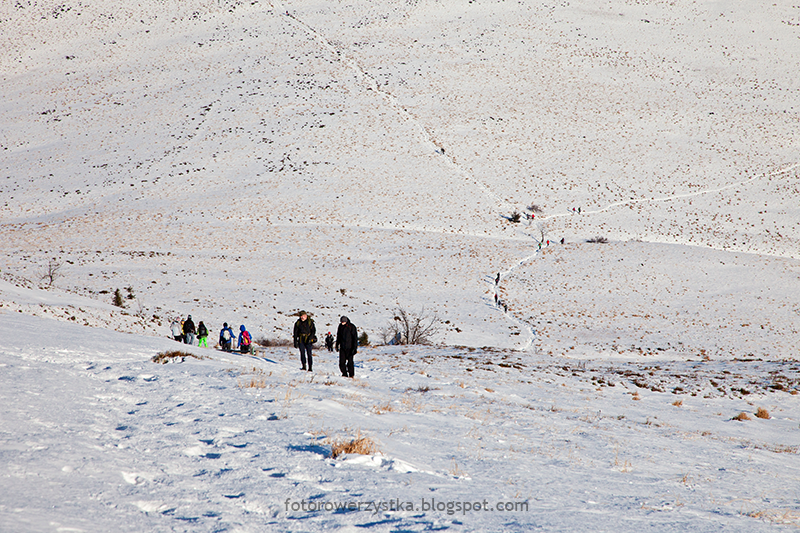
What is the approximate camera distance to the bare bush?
75.9 ft

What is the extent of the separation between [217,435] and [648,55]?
103 m

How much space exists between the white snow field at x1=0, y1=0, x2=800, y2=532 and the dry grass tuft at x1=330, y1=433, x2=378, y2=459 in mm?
100

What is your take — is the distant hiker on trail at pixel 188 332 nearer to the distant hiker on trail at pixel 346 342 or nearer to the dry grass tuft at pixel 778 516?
the distant hiker on trail at pixel 346 342

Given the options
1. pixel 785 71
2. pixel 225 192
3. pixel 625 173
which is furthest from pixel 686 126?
pixel 225 192

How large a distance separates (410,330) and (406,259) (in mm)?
16449

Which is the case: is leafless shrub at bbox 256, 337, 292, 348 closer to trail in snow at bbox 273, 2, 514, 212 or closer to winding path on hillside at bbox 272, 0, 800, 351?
winding path on hillside at bbox 272, 0, 800, 351

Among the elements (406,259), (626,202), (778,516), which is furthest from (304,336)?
(626,202)

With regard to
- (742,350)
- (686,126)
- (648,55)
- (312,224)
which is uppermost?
(648,55)

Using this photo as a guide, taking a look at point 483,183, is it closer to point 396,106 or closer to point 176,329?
point 396,106

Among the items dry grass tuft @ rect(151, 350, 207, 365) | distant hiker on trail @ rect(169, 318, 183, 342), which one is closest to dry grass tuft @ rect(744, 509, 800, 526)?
dry grass tuft @ rect(151, 350, 207, 365)

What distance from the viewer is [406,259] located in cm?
4225

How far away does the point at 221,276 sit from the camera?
33.7 metres

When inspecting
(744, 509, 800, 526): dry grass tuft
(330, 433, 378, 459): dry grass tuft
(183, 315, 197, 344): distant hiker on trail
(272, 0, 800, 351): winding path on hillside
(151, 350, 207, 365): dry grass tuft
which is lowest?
(183, 315, 197, 344): distant hiker on trail

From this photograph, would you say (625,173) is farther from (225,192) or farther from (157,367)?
(157,367)
